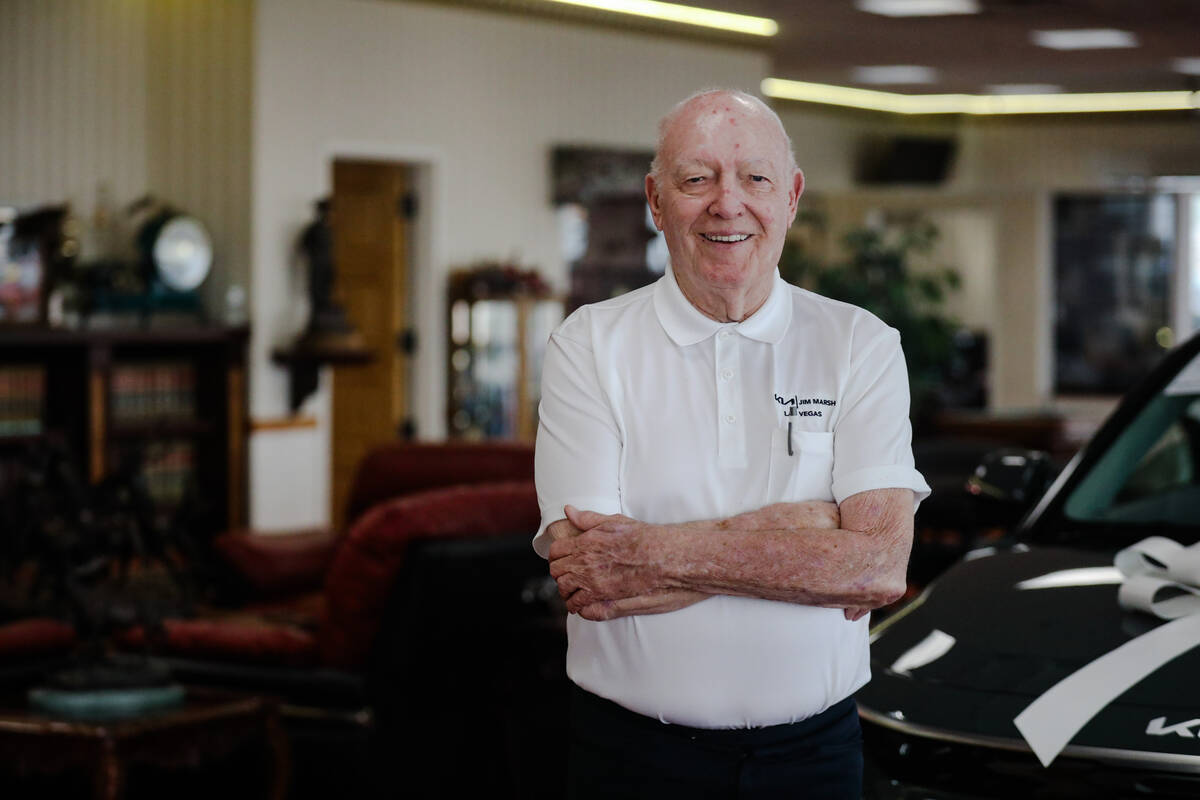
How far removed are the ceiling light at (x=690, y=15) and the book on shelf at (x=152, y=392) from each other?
3.11 meters

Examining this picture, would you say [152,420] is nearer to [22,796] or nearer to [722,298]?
[22,796]

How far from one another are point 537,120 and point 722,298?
7546 millimetres

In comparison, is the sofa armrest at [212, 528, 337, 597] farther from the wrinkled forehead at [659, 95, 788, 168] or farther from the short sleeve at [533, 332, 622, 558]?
the wrinkled forehead at [659, 95, 788, 168]

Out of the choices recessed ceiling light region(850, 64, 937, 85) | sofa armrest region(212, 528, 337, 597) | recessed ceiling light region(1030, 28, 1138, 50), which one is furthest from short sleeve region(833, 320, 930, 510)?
recessed ceiling light region(850, 64, 937, 85)

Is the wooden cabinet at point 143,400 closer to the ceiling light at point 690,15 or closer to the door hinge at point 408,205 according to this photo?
the door hinge at point 408,205

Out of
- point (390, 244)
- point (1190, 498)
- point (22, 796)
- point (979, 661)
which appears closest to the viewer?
point (979, 661)

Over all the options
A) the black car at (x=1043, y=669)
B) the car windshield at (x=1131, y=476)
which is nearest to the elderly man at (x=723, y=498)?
the black car at (x=1043, y=669)

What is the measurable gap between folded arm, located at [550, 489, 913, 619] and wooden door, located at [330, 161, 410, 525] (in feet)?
23.3

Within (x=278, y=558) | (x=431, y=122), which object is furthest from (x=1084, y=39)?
(x=278, y=558)

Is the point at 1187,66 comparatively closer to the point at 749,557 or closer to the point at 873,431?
the point at 873,431

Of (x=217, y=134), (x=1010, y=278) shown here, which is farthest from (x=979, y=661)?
(x=1010, y=278)

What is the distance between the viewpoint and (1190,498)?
9.16 feet

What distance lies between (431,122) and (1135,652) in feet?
22.9

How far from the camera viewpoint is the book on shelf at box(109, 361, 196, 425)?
7.38 m
